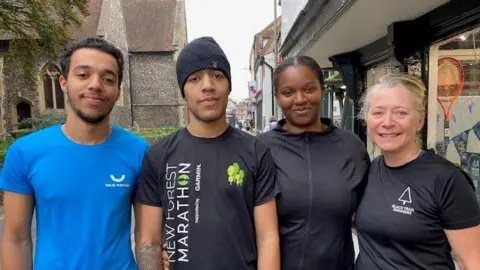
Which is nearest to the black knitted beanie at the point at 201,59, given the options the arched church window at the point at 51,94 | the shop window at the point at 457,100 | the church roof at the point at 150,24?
the shop window at the point at 457,100

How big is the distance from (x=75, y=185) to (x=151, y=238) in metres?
0.43

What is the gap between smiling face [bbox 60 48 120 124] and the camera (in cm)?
178

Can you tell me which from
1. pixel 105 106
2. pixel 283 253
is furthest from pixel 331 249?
pixel 105 106

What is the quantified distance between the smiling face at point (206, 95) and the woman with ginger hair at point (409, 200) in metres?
0.77

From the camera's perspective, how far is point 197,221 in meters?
1.71

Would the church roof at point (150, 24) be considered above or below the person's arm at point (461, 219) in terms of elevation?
above

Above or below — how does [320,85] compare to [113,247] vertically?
above

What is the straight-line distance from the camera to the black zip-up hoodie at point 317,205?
1.90 m

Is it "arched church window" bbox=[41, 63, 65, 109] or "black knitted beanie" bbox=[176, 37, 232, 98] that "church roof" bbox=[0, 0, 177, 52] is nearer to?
"arched church window" bbox=[41, 63, 65, 109]

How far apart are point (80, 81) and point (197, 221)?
2.80 ft

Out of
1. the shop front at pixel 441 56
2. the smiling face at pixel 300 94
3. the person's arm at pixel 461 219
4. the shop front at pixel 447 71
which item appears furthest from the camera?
the shop front at pixel 447 71

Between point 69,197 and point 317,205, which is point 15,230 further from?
point 317,205

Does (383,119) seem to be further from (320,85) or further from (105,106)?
(105,106)

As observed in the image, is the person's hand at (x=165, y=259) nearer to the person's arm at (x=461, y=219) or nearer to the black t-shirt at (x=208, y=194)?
the black t-shirt at (x=208, y=194)
